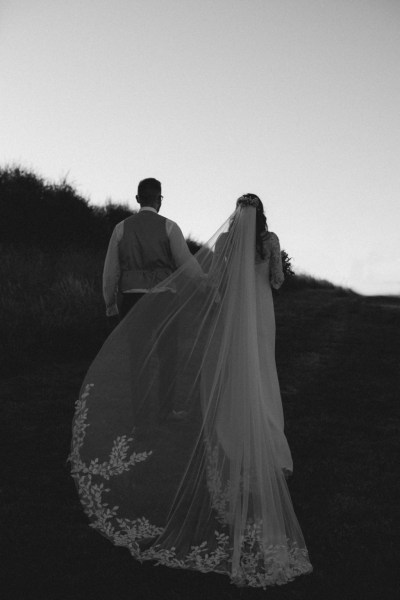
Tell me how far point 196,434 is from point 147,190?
89.0 inches

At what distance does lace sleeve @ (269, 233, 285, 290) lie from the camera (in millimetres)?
4566

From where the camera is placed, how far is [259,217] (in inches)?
174

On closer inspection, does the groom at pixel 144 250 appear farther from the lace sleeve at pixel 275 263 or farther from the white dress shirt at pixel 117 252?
the lace sleeve at pixel 275 263

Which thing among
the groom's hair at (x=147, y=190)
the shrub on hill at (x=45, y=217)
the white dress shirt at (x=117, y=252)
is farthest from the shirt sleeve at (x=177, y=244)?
the shrub on hill at (x=45, y=217)

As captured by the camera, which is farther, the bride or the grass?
the bride

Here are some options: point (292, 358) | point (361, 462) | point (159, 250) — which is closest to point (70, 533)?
point (159, 250)

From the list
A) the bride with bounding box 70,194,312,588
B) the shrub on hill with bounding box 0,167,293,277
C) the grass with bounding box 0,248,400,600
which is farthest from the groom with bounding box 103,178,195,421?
the shrub on hill with bounding box 0,167,293,277

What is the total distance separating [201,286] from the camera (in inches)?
166

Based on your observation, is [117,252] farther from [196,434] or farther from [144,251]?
[196,434]

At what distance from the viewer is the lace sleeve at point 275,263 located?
4566mm

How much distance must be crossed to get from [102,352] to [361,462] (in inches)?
106

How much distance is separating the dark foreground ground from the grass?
0.01 metres

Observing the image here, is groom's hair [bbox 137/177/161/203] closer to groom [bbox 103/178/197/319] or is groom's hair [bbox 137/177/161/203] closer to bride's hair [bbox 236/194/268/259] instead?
groom [bbox 103/178/197/319]

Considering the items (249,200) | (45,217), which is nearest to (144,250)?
(249,200)
